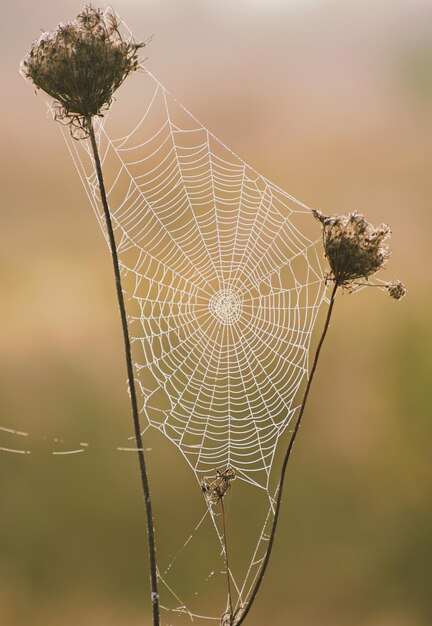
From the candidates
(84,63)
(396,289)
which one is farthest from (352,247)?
(84,63)

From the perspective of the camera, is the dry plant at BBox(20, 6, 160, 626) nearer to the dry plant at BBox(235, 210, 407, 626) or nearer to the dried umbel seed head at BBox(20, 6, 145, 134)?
the dried umbel seed head at BBox(20, 6, 145, 134)

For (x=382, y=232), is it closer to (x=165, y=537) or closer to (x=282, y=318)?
(x=282, y=318)

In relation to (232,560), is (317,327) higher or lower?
higher

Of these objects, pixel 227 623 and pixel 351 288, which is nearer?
pixel 227 623

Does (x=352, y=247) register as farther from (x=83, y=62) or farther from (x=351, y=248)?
(x=83, y=62)

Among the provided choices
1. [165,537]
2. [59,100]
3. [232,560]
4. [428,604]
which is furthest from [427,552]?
[59,100]

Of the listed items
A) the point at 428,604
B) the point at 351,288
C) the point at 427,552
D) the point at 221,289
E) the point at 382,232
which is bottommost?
the point at 428,604

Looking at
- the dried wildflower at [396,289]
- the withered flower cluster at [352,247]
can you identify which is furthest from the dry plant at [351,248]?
the dried wildflower at [396,289]
